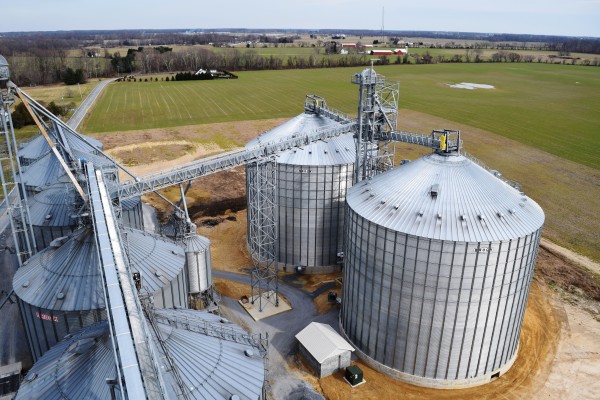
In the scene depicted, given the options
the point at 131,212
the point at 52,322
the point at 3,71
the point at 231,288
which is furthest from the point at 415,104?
the point at 52,322

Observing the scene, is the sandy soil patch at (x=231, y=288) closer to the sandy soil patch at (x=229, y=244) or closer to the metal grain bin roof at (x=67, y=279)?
the sandy soil patch at (x=229, y=244)

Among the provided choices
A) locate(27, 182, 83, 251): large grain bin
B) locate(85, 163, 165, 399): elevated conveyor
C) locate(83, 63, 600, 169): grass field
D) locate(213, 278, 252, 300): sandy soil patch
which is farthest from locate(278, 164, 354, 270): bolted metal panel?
locate(83, 63, 600, 169): grass field

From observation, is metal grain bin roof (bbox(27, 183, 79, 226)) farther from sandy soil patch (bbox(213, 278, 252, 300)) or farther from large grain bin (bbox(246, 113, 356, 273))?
large grain bin (bbox(246, 113, 356, 273))

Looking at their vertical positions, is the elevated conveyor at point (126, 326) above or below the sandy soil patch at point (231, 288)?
above

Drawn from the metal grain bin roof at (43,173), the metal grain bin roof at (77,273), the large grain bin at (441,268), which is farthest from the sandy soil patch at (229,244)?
the large grain bin at (441,268)

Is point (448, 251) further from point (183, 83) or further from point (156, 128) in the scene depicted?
point (183, 83)

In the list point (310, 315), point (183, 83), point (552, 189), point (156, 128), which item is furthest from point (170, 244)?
point (183, 83)
